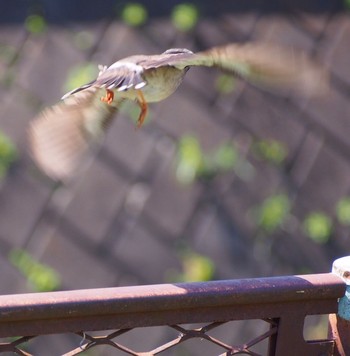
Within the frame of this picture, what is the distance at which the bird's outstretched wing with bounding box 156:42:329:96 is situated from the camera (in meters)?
1.68

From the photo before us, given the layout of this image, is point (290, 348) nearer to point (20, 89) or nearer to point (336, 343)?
point (336, 343)

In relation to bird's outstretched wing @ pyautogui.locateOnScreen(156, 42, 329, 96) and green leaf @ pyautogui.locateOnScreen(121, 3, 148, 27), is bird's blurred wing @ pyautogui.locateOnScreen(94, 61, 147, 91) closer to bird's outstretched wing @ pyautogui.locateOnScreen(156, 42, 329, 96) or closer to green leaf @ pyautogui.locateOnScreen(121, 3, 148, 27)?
bird's outstretched wing @ pyautogui.locateOnScreen(156, 42, 329, 96)

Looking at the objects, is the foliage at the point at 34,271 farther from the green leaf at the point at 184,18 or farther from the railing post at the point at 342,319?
→ the railing post at the point at 342,319

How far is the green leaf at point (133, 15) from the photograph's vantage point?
117 inches

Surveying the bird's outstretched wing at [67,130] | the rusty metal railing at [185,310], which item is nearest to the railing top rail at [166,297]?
the rusty metal railing at [185,310]

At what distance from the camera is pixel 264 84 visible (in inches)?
70.2

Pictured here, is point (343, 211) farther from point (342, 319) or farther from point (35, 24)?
point (342, 319)

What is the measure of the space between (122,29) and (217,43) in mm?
255

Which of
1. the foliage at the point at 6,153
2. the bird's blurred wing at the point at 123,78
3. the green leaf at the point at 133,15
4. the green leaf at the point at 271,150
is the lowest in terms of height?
the bird's blurred wing at the point at 123,78

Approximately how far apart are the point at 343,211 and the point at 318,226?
0.09 meters

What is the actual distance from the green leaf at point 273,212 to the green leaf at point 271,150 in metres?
0.10

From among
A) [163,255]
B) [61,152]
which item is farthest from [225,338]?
[61,152]

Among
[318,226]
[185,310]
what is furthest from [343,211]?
[185,310]

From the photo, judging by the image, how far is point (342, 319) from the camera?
59.6 inches
